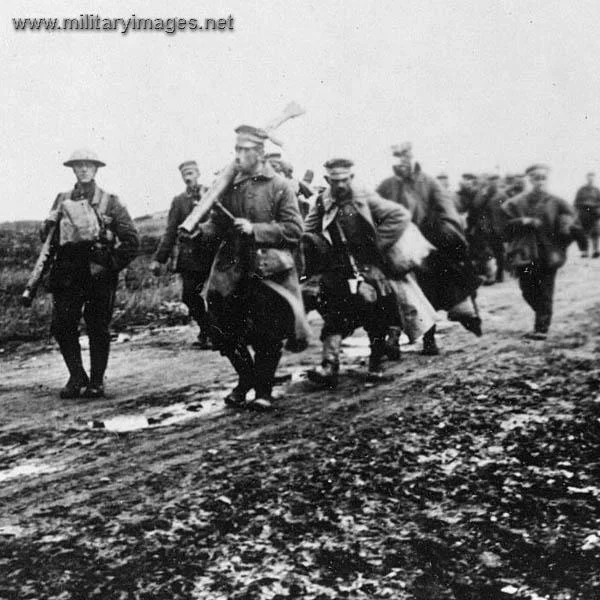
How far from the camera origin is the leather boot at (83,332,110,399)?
24.3 ft

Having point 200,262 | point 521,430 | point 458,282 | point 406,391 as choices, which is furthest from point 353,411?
point 458,282

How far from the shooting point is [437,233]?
9250 millimetres

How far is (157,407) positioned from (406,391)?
1.93m

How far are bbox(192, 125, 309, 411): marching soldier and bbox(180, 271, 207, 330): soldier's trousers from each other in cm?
142

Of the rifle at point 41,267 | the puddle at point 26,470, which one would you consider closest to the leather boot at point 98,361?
the rifle at point 41,267

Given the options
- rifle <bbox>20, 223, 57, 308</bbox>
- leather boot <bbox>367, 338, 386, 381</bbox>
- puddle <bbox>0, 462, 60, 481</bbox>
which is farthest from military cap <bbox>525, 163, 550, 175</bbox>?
puddle <bbox>0, 462, 60, 481</bbox>

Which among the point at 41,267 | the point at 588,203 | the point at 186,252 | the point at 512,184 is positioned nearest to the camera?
the point at 41,267

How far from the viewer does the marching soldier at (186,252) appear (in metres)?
8.41

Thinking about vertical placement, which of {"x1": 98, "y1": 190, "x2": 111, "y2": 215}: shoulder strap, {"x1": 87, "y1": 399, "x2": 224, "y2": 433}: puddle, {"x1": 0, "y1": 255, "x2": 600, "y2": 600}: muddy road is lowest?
{"x1": 0, "y1": 255, "x2": 600, "y2": 600}: muddy road

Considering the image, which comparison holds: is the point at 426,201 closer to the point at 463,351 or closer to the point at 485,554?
the point at 463,351

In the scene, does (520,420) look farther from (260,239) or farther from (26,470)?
(26,470)

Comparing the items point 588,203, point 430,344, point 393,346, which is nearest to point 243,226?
point 393,346

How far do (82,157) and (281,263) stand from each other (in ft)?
6.32

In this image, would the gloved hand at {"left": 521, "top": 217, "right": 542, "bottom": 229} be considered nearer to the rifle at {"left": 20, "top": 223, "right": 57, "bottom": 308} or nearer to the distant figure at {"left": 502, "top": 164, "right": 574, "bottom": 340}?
the distant figure at {"left": 502, "top": 164, "right": 574, "bottom": 340}
